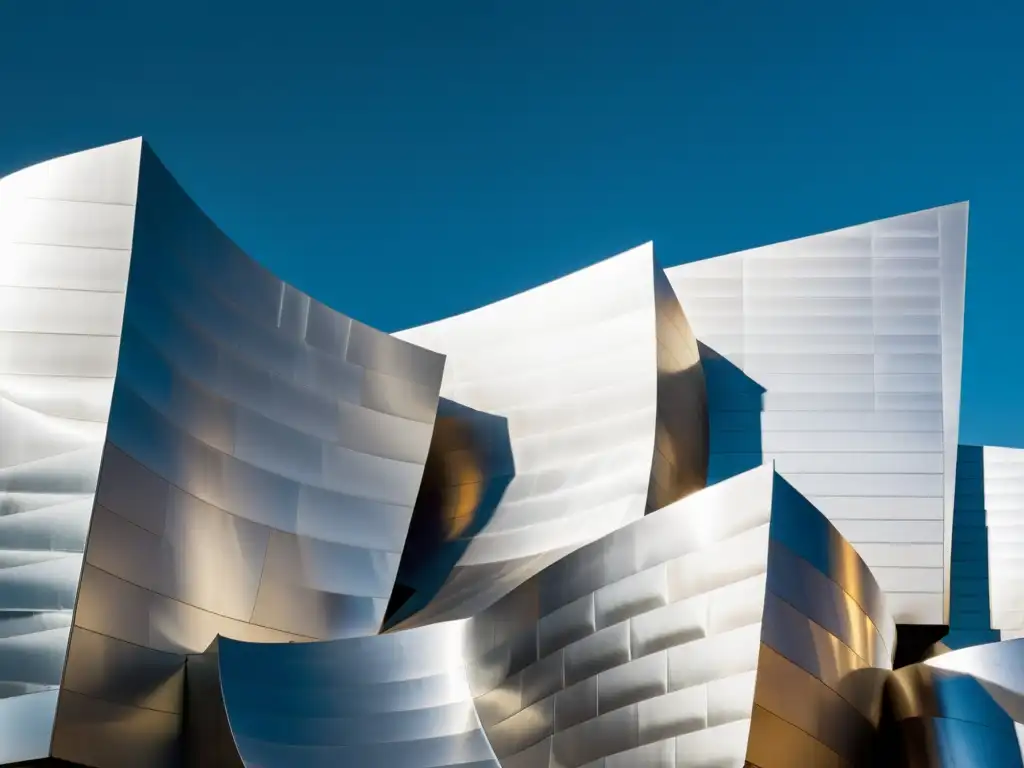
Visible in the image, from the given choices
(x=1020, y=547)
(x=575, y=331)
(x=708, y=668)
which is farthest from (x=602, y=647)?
(x=1020, y=547)

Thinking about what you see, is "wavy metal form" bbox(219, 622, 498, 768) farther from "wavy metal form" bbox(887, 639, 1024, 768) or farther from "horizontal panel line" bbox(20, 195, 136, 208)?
"horizontal panel line" bbox(20, 195, 136, 208)

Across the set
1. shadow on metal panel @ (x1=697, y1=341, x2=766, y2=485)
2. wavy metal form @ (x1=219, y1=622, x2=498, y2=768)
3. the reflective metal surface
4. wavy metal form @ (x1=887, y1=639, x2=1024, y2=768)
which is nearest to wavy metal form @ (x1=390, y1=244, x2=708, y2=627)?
shadow on metal panel @ (x1=697, y1=341, x2=766, y2=485)

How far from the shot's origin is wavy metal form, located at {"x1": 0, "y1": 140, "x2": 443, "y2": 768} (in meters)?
14.9

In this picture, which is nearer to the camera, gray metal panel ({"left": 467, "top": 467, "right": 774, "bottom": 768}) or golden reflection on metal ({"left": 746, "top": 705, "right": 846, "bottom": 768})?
golden reflection on metal ({"left": 746, "top": 705, "right": 846, "bottom": 768})

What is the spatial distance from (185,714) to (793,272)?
13.2 m

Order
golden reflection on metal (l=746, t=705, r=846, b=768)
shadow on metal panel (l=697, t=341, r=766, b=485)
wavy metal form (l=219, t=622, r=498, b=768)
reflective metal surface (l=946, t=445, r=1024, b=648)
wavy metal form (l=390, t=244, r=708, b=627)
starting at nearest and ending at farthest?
golden reflection on metal (l=746, t=705, r=846, b=768) < wavy metal form (l=219, t=622, r=498, b=768) < wavy metal form (l=390, t=244, r=708, b=627) < shadow on metal panel (l=697, t=341, r=766, b=485) < reflective metal surface (l=946, t=445, r=1024, b=648)

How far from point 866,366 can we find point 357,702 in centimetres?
1194

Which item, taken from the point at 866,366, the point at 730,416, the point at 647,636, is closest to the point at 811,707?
the point at 647,636

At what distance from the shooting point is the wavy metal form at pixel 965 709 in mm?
13211

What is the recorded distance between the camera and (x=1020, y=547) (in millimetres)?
25625

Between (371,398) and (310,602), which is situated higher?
(371,398)

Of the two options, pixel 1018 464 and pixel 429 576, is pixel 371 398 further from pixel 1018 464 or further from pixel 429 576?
pixel 1018 464

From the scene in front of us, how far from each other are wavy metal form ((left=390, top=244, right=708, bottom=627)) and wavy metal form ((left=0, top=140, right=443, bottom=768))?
4.67 feet

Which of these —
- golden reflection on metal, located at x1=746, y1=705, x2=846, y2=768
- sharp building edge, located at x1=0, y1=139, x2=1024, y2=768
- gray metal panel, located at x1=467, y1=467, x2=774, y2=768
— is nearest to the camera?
golden reflection on metal, located at x1=746, y1=705, x2=846, y2=768
